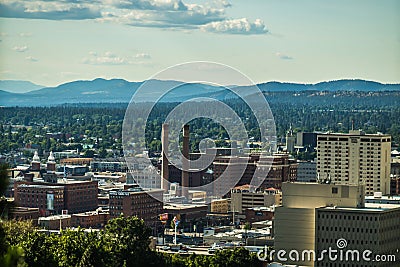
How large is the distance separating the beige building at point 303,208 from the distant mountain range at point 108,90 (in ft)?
147

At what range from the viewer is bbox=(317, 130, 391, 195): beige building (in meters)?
45.3

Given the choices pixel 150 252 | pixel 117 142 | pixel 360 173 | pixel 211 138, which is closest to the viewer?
pixel 150 252

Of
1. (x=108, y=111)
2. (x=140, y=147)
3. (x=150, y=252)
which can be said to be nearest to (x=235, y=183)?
(x=140, y=147)

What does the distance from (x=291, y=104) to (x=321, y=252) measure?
333 feet

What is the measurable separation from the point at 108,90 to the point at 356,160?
9925 cm

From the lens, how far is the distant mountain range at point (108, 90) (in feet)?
249

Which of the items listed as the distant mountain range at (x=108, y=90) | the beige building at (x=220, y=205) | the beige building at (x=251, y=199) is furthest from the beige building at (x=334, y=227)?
the distant mountain range at (x=108, y=90)

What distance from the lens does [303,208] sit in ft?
82.6

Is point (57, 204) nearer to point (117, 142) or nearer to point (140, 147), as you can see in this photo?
point (140, 147)

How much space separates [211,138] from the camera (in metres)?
79.6

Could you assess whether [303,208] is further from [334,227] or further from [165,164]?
[165,164]

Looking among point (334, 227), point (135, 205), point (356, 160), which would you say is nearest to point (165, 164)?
point (135, 205)

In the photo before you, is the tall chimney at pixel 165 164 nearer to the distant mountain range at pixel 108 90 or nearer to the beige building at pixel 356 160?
the beige building at pixel 356 160

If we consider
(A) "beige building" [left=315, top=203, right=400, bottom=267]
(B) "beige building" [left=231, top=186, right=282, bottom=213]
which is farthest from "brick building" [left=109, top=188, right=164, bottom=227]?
(A) "beige building" [left=315, top=203, right=400, bottom=267]
